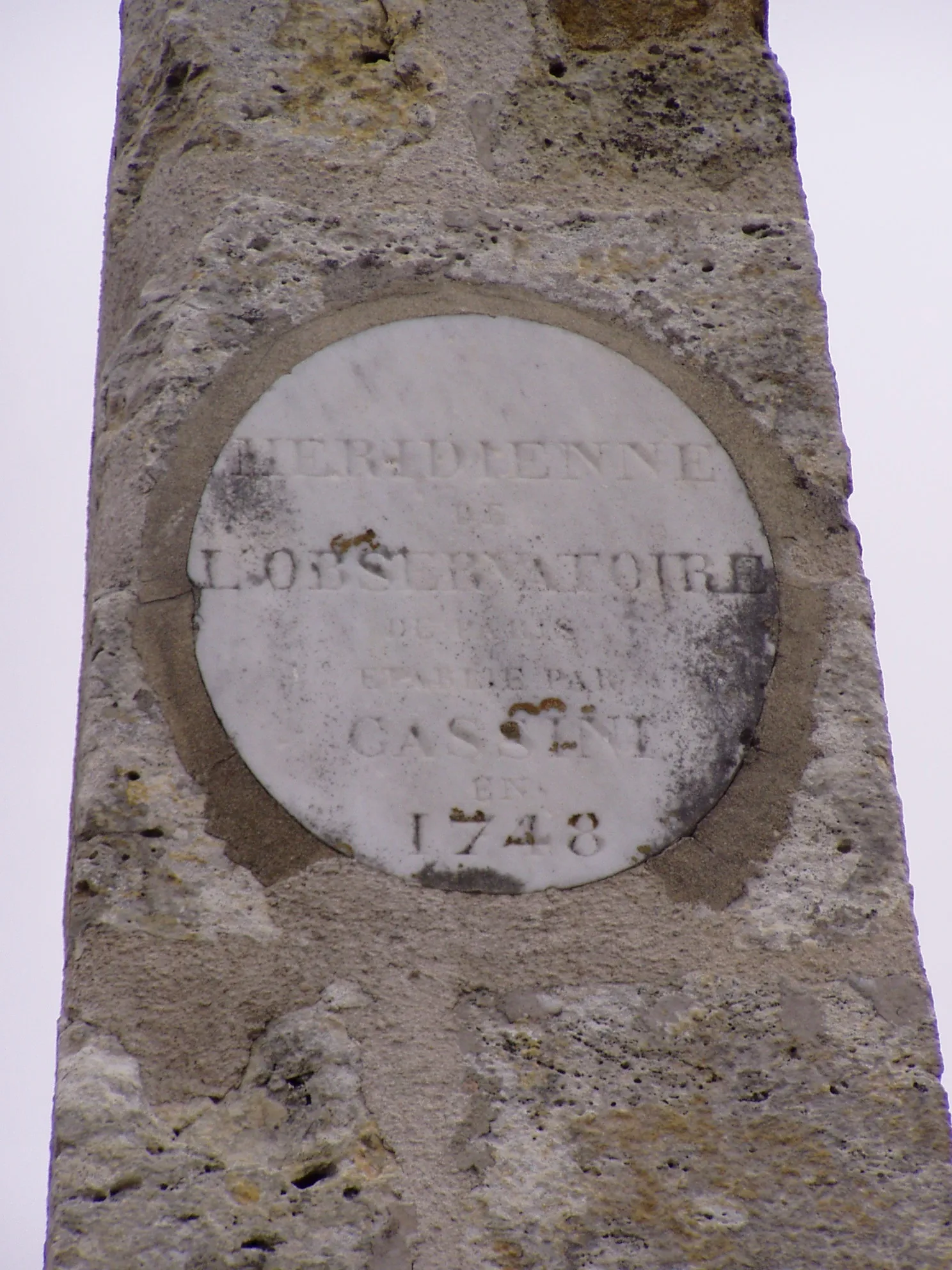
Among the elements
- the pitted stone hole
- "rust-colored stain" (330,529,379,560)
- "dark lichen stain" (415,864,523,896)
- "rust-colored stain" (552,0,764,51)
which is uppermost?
"rust-colored stain" (552,0,764,51)

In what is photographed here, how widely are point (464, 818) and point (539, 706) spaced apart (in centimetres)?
18

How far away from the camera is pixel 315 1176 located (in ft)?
5.60

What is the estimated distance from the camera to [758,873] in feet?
6.23

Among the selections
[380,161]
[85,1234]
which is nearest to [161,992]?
[85,1234]

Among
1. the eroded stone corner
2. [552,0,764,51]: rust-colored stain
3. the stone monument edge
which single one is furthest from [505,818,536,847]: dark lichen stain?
[552,0,764,51]: rust-colored stain

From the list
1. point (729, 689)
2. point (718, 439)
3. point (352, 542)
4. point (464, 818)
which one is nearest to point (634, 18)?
point (718, 439)

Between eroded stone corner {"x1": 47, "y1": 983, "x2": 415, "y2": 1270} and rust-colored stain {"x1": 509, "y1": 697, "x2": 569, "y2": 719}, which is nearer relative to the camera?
eroded stone corner {"x1": 47, "y1": 983, "x2": 415, "y2": 1270}

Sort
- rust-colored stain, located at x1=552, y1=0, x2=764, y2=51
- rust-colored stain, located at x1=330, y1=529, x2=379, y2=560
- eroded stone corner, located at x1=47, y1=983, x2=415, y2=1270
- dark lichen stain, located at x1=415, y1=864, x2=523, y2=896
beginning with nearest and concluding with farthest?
eroded stone corner, located at x1=47, y1=983, x2=415, y2=1270, dark lichen stain, located at x1=415, y1=864, x2=523, y2=896, rust-colored stain, located at x1=330, y1=529, x2=379, y2=560, rust-colored stain, located at x1=552, y1=0, x2=764, y2=51

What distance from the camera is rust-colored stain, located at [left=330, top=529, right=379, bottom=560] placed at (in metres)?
1.98

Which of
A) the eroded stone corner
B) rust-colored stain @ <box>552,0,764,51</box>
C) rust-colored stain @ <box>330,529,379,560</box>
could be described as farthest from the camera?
rust-colored stain @ <box>552,0,764,51</box>

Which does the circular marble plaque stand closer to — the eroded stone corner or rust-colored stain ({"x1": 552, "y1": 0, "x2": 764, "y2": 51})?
the eroded stone corner

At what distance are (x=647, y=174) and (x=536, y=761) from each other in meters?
0.97

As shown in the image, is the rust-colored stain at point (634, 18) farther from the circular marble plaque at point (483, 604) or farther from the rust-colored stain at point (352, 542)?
the rust-colored stain at point (352, 542)

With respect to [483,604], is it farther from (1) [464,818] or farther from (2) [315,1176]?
(2) [315,1176]
